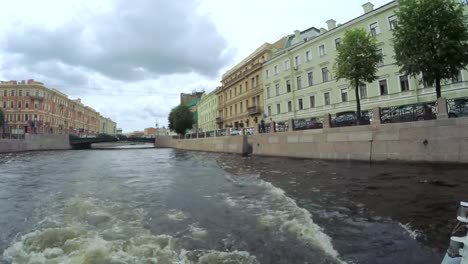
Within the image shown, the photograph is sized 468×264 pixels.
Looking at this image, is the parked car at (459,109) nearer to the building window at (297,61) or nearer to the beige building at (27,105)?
the building window at (297,61)

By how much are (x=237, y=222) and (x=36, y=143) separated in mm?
55615

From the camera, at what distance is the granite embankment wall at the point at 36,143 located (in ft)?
129

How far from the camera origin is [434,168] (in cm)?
1072

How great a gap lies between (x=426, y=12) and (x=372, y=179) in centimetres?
1129

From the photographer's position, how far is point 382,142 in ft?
45.8

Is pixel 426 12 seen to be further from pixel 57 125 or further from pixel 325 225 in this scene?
pixel 57 125

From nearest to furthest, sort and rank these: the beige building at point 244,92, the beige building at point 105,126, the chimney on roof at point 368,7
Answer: the chimney on roof at point 368,7 < the beige building at point 244,92 < the beige building at point 105,126

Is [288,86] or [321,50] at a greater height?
[321,50]

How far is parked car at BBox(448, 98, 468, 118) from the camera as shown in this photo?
11.9 meters

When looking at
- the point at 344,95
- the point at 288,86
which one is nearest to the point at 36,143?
the point at 288,86

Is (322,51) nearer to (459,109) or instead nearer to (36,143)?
(459,109)

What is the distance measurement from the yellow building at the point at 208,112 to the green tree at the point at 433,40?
160 ft

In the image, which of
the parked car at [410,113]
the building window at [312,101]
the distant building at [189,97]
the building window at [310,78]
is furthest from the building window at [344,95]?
the distant building at [189,97]

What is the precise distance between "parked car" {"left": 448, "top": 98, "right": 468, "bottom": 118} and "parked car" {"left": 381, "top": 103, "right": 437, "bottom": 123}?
68cm
